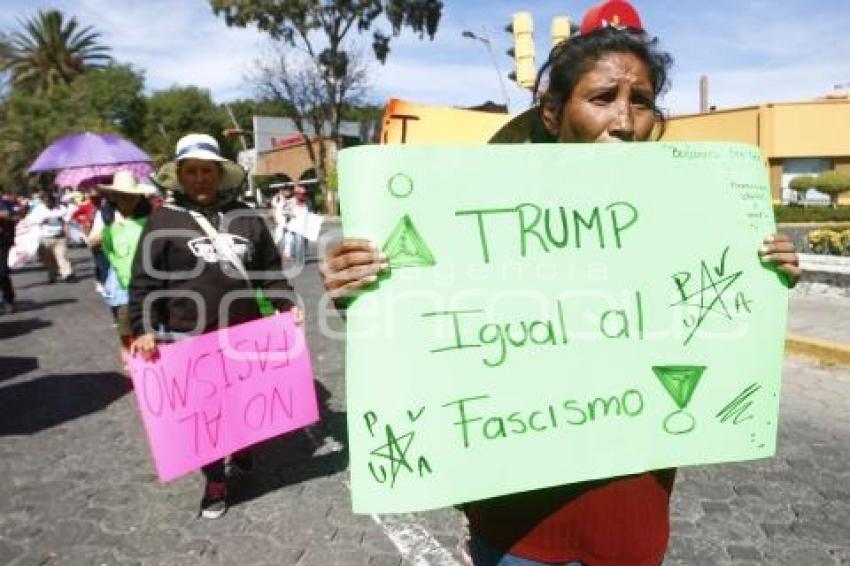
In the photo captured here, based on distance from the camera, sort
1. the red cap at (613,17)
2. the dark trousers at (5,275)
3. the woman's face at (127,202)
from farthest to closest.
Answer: the dark trousers at (5,275), the woman's face at (127,202), the red cap at (613,17)

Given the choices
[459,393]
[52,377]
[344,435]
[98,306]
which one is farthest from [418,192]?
[98,306]

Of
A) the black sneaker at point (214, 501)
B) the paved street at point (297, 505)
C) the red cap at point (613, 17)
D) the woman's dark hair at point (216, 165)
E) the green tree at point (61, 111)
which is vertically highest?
the green tree at point (61, 111)

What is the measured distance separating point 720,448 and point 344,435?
3.34 metres

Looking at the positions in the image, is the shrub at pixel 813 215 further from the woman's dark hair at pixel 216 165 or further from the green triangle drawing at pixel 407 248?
the green triangle drawing at pixel 407 248

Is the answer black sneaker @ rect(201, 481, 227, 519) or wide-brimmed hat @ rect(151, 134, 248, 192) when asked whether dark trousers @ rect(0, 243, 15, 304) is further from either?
black sneaker @ rect(201, 481, 227, 519)

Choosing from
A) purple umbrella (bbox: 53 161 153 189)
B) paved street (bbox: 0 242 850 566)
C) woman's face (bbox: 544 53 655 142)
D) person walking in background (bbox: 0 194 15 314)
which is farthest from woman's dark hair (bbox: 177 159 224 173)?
person walking in background (bbox: 0 194 15 314)

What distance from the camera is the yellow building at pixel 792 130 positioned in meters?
34.0

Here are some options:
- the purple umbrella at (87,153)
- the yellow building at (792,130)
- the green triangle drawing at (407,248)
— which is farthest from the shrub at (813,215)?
the green triangle drawing at (407,248)

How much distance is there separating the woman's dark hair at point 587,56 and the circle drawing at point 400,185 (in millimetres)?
450

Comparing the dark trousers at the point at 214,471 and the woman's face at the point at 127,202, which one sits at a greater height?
the woman's face at the point at 127,202

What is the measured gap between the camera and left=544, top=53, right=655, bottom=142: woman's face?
5.01 ft

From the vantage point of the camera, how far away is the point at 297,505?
11.9 feet

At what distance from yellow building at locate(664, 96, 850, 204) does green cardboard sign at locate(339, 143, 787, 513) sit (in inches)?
1380

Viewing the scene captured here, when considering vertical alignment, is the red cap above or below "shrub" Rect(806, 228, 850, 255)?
above
